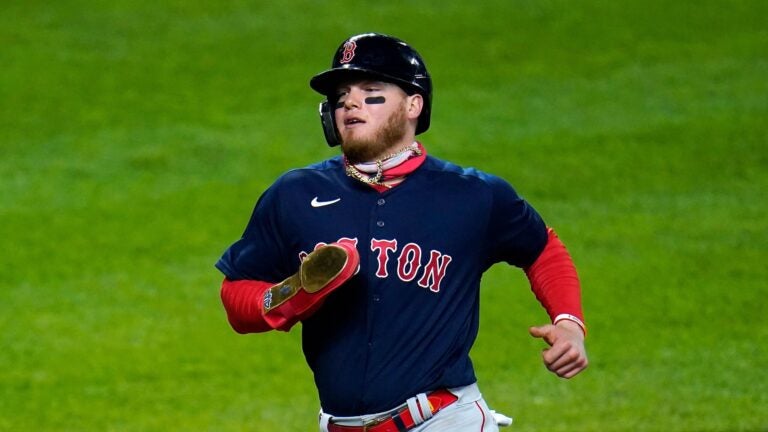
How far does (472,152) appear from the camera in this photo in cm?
1374

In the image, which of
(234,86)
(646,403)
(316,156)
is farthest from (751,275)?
(234,86)

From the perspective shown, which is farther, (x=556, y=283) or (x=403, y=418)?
(x=556, y=283)

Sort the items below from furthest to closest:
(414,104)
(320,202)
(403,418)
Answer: (414,104) < (320,202) < (403,418)

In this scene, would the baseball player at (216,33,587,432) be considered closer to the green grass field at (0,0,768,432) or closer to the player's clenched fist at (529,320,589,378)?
the player's clenched fist at (529,320,589,378)

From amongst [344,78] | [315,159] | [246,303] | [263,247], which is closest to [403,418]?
[246,303]

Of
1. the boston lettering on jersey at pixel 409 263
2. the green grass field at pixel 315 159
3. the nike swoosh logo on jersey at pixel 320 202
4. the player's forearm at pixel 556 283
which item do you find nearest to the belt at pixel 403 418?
the boston lettering on jersey at pixel 409 263

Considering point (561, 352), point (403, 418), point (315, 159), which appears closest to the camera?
point (561, 352)

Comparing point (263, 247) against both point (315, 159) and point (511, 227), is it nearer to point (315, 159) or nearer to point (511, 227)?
point (511, 227)

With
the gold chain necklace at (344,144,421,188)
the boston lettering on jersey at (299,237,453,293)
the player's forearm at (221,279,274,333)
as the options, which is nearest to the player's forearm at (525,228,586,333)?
the boston lettering on jersey at (299,237,453,293)

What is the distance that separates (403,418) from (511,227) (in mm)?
745

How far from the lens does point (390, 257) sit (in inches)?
188

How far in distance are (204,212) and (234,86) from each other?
3273 millimetres

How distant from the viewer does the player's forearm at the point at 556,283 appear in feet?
15.9

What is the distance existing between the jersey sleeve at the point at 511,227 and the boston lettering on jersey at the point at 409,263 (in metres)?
0.24
